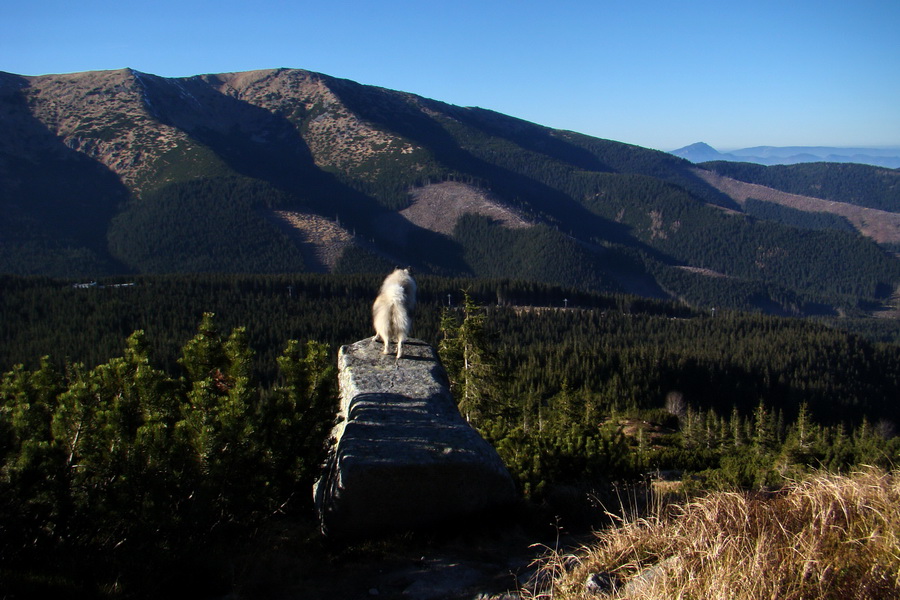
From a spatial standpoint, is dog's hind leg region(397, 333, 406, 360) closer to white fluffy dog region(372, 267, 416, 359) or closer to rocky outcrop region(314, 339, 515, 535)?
white fluffy dog region(372, 267, 416, 359)

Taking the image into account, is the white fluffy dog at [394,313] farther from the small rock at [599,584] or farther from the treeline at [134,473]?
the small rock at [599,584]

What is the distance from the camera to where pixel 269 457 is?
413 inches

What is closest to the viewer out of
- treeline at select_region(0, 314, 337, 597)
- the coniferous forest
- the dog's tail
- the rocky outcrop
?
treeline at select_region(0, 314, 337, 597)

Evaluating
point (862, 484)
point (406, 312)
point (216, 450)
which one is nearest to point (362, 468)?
point (216, 450)

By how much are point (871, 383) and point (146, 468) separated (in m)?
144

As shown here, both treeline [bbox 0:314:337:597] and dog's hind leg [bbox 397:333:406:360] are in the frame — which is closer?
treeline [bbox 0:314:337:597]

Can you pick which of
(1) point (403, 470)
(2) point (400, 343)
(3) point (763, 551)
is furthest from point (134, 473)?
(3) point (763, 551)

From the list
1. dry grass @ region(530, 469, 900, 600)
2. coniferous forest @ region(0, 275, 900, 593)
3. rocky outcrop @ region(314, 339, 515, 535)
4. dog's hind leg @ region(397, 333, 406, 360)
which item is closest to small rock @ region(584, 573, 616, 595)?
dry grass @ region(530, 469, 900, 600)

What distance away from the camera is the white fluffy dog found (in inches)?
604

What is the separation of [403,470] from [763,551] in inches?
238

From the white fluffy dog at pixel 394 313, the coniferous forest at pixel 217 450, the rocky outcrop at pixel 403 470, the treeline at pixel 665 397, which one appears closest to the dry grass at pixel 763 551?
the coniferous forest at pixel 217 450

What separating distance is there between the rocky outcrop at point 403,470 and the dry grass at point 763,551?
339cm

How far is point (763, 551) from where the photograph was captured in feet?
21.2

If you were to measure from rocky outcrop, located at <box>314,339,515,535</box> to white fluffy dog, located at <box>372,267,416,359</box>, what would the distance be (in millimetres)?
2380
